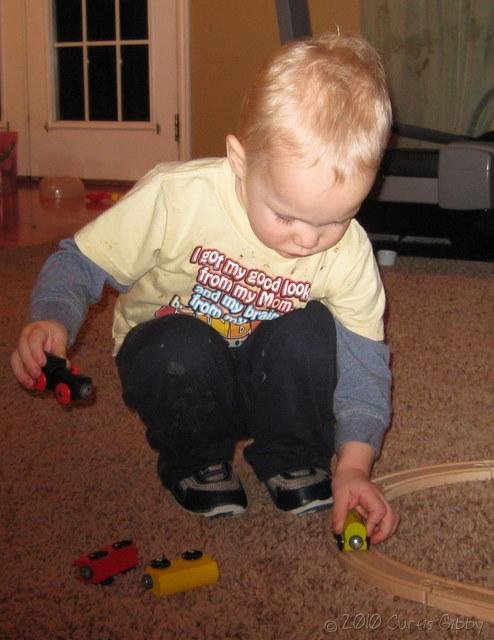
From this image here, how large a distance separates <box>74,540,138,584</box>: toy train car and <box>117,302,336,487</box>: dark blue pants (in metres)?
0.17

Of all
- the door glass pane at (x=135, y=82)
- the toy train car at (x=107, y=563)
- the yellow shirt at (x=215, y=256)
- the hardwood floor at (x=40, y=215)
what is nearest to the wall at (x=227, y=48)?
the door glass pane at (x=135, y=82)

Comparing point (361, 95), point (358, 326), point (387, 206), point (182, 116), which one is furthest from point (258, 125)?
point (182, 116)

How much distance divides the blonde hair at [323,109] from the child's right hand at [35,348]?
0.85 feet

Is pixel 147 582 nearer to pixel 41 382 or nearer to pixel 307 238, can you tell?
pixel 41 382

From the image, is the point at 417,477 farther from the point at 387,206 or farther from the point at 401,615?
the point at 387,206

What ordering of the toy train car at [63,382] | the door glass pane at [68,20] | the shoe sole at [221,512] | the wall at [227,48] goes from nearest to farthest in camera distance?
1. the toy train car at [63,382]
2. the shoe sole at [221,512]
3. the wall at [227,48]
4. the door glass pane at [68,20]

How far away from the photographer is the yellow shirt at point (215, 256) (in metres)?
0.97

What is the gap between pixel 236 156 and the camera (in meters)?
0.91

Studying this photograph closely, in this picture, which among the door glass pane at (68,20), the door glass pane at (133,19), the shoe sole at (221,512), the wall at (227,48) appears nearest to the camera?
the shoe sole at (221,512)

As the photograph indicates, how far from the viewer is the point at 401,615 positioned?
75cm

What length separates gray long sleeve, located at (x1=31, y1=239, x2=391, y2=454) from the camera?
897 millimetres

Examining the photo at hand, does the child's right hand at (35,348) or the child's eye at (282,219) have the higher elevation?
the child's eye at (282,219)

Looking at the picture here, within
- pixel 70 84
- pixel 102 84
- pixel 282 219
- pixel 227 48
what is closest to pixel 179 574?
pixel 282 219

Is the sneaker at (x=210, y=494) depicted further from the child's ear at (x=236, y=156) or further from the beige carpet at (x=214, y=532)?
the child's ear at (x=236, y=156)
